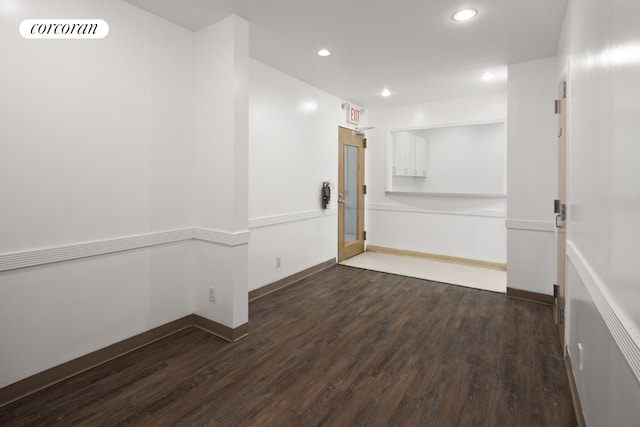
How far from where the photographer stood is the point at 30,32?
195cm

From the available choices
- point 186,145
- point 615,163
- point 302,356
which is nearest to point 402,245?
point 302,356

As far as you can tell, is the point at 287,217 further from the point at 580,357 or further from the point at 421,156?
the point at 421,156

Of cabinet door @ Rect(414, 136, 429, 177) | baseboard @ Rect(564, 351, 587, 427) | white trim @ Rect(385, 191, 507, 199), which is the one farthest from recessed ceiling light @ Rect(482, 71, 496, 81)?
baseboard @ Rect(564, 351, 587, 427)

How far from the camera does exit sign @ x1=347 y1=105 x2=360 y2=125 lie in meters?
5.31

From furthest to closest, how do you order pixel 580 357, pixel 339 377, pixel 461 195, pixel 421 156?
pixel 421 156 → pixel 461 195 → pixel 339 377 → pixel 580 357

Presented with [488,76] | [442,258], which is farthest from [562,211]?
[442,258]

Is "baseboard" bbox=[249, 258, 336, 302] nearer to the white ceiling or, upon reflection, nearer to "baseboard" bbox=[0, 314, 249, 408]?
"baseboard" bbox=[0, 314, 249, 408]

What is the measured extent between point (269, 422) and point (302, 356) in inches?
27.1

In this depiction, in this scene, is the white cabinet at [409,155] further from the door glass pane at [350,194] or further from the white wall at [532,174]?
the white wall at [532,174]

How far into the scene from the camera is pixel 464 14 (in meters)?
2.56

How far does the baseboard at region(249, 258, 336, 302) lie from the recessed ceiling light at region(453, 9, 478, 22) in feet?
10.4

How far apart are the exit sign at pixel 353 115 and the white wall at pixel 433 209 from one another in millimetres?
458

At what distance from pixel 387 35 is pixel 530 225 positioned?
2.46 meters

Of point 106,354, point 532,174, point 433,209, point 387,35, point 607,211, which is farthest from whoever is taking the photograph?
point 433,209
